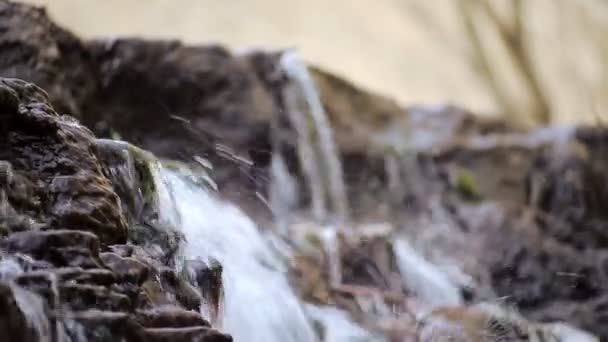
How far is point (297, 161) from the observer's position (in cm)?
403

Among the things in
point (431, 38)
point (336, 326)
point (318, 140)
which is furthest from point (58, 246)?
point (431, 38)

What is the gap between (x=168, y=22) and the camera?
551 cm

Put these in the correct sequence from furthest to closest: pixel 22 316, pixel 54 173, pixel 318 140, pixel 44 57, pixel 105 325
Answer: pixel 318 140, pixel 44 57, pixel 54 173, pixel 105 325, pixel 22 316

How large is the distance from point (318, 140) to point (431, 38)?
6.30 ft

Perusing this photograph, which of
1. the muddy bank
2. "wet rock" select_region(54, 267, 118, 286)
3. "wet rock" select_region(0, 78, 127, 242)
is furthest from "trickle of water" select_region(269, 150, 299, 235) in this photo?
"wet rock" select_region(54, 267, 118, 286)

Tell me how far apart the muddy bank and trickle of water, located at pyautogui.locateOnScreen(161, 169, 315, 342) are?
0.09 meters

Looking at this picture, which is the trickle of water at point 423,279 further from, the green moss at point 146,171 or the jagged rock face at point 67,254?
the jagged rock face at point 67,254

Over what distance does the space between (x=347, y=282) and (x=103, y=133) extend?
42.5 inches

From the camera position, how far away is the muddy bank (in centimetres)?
175

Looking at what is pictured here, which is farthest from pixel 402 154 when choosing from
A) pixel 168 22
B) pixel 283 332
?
pixel 283 332

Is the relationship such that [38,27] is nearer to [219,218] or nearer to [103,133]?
[103,133]

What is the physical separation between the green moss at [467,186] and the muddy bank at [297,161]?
0.01 meters

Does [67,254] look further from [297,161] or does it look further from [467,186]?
[467,186]

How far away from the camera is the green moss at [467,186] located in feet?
17.6
